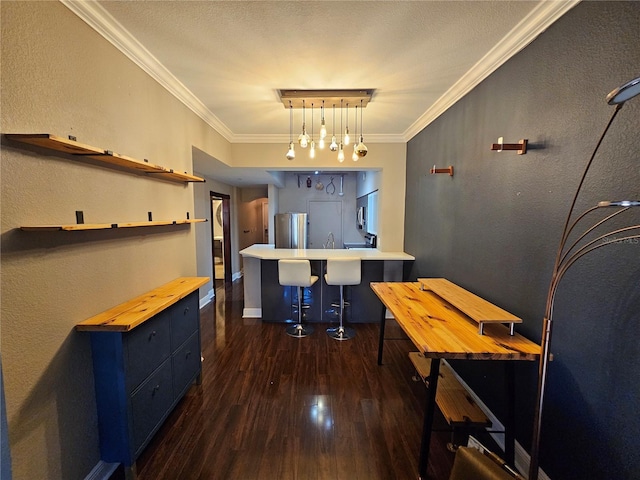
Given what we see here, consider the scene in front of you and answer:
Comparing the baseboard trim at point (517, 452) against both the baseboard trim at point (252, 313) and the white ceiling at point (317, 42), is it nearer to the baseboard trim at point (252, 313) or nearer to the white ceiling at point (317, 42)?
the white ceiling at point (317, 42)

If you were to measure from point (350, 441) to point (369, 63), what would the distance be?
2696 millimetres

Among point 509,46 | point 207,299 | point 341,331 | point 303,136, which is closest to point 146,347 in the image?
point 303,136

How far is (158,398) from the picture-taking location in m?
1.74

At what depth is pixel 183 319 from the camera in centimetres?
207

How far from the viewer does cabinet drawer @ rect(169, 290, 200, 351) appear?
194cm

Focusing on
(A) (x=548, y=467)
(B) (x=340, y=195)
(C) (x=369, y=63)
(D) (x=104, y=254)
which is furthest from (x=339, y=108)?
(B) (x=340, y=195)

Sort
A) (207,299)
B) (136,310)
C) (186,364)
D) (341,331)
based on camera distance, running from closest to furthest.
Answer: (136,310) → (186,364) → (341,331) → (207,299)

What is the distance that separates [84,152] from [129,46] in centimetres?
90

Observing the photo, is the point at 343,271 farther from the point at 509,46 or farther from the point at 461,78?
the point at 509,46

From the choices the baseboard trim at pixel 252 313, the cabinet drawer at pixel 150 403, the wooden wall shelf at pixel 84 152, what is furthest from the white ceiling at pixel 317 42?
the baseboard trim at pixel 252 313

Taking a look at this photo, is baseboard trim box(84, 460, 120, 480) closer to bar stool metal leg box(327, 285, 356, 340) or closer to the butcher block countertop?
the butcher block countertop

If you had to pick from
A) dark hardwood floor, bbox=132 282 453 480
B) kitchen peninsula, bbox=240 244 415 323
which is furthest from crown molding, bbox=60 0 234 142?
dark hardwood floor, bbox=132 282 453 480

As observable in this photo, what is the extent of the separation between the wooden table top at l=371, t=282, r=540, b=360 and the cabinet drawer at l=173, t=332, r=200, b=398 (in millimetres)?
1627

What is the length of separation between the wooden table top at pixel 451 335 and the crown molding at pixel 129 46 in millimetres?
2451
